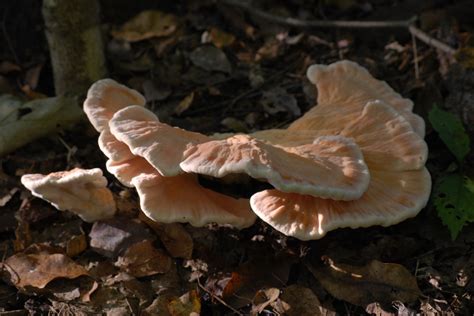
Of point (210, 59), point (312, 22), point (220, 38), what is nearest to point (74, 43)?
point (210, 59)

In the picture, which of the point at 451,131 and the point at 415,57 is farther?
the point at 415,57

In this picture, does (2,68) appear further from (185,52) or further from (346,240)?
(346,240)

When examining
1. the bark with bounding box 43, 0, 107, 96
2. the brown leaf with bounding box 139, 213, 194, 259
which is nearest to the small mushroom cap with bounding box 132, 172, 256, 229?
the brown leaf with bounding box 139, 213, 194, 259

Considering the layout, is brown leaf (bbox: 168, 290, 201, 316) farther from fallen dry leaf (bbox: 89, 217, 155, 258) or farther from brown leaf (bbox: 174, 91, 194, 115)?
brown leaf (bbox: 174, 91, 194, 115)

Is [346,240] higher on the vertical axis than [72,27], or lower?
lower

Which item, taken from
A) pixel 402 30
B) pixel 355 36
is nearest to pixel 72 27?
pixel 355 36

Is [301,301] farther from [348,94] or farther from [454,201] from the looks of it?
[348,94]
